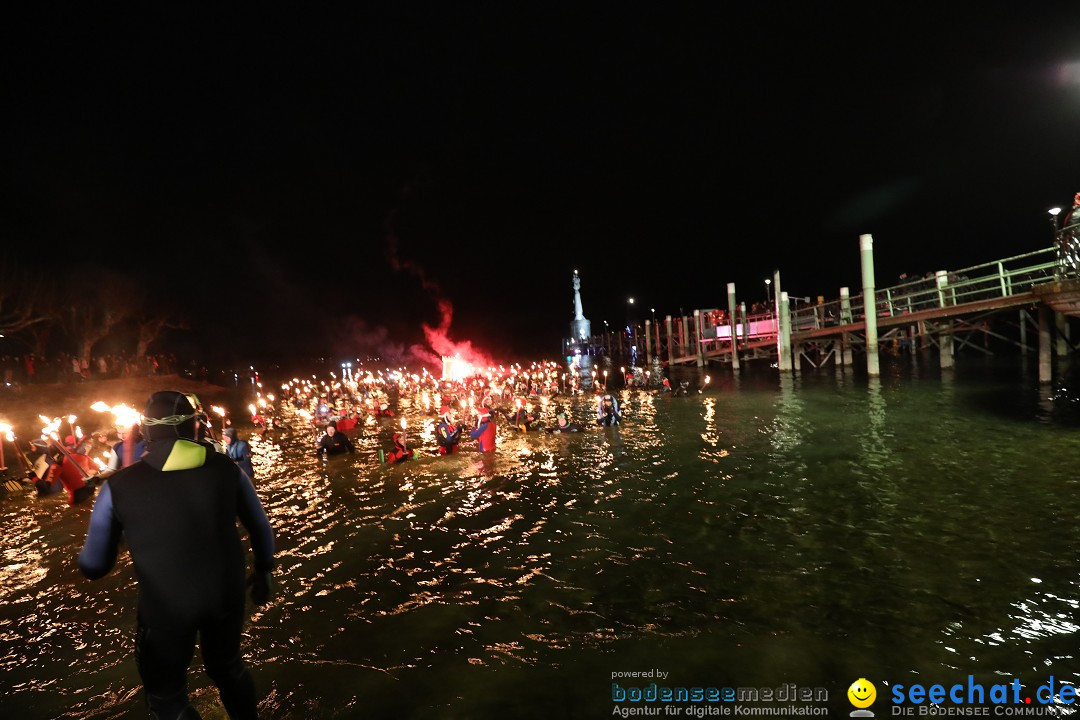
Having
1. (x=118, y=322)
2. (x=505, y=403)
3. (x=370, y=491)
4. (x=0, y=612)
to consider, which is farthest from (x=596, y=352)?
(x=0, y=612)

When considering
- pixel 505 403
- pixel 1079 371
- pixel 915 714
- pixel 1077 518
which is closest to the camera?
pixel 915 714

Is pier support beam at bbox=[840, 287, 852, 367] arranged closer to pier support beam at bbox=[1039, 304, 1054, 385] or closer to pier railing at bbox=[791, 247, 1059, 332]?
pier railing at bbox=[791, 247, 1059, 332]

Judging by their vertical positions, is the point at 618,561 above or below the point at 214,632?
below

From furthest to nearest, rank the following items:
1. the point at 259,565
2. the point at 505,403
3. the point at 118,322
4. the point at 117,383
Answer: the point at 118,322, the point at 117,383, the point at 505,403, the point at 259,565

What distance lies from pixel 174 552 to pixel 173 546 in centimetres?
3

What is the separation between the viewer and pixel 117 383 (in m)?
36.3

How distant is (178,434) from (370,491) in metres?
9.04

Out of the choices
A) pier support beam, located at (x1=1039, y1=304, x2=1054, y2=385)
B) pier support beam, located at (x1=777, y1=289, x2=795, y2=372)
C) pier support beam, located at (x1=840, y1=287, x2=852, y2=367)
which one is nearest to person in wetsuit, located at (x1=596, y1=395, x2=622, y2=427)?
pier support beam, located at (x1=1039, y1=304, x2=1054, y2=385)

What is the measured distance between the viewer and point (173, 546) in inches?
125

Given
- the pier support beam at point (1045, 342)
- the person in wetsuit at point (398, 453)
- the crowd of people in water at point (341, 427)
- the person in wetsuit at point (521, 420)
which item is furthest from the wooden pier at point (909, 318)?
the person in wetsuit at point (398, 453)

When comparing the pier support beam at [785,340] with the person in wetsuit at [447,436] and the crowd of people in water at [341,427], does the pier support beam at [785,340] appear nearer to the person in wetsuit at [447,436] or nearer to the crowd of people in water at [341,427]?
the crowd of people in water at [341,427]

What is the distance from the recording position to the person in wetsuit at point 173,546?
3143mm

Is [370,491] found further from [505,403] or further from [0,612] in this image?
[505,403]

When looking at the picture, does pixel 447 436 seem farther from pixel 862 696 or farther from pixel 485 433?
pixel 862 696
